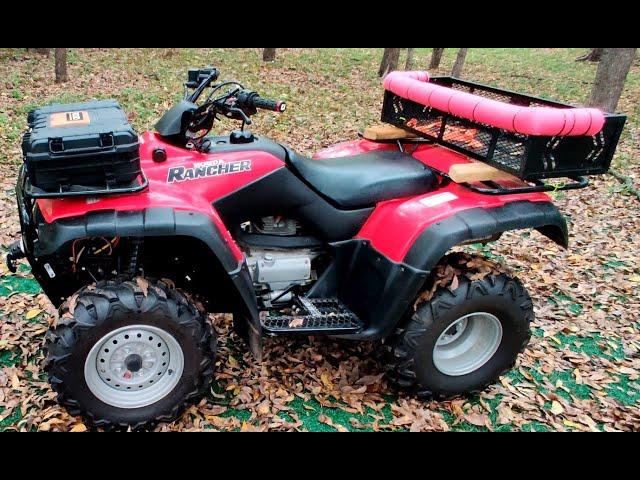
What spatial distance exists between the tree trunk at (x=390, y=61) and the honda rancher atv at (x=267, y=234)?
1066cm

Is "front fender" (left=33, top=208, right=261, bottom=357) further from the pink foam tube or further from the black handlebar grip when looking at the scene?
the pink foam tube

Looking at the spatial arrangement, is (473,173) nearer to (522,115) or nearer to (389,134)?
(522,115)

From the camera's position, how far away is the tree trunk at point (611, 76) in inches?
319

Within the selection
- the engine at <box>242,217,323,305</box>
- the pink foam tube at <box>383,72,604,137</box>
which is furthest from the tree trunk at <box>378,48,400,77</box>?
the engine at <box>242,217,323,305</box>

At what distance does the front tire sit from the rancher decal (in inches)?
23.2

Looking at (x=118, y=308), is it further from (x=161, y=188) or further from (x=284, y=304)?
(x=284, y=304)

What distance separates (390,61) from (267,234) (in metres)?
11.6

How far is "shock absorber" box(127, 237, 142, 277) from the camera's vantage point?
2.89 metres

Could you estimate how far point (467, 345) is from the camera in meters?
3.68

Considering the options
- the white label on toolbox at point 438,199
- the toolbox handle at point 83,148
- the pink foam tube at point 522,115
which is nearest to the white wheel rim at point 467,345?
the white label on toolbox at point 438,199

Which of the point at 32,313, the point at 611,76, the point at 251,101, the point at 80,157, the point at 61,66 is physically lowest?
the point at 32,313

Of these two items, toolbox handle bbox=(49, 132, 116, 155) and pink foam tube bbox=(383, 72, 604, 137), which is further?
pink foam tube bbox=(383, 72, 604, 137)

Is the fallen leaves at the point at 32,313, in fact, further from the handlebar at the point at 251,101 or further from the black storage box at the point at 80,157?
the handlebar at the point at 251,101

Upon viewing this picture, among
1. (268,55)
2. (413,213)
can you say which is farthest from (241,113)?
(268,55)
